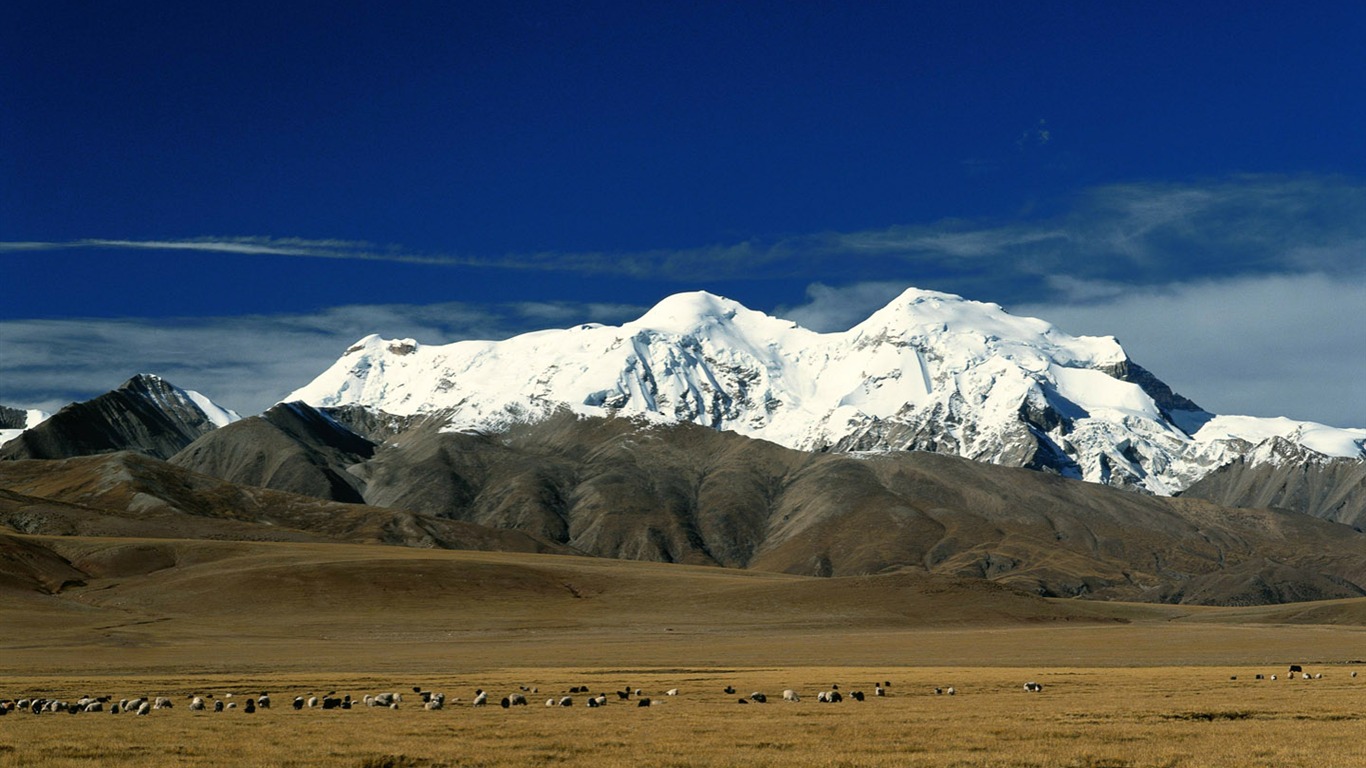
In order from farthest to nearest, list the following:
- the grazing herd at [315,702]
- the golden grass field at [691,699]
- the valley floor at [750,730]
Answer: the grazing herd at [315,702] < the golden grass field at [691,699] < the valley floor at [750,730]

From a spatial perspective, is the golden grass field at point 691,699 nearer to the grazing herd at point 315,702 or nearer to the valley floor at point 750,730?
the valley floor at point 750,730

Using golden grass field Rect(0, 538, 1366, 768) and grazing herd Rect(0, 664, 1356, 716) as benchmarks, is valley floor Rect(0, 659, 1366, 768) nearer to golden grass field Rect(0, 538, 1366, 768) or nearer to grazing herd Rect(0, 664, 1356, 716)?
golden grass field Rect(0, 538, 1366, 768)

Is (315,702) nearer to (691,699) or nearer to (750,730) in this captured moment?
(691,699)

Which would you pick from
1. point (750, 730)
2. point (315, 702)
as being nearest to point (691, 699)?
point (315, 702)

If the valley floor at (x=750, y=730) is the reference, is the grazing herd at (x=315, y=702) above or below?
below

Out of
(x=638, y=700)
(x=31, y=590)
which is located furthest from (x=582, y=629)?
(x=638, y=700)

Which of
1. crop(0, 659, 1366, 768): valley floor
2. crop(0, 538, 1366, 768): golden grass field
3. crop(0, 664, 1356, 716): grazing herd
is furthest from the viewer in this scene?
crop(0, 664, 1356, 716): grazing herd

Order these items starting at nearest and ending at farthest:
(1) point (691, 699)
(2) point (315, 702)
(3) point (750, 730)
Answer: (3) point (750, 730) < (2) point (315, 702) < (1) point (691, 699)

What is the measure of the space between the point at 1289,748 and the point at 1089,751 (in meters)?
6.00

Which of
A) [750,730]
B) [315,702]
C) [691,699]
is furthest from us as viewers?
[691,699]

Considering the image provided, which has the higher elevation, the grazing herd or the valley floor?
the valley floor

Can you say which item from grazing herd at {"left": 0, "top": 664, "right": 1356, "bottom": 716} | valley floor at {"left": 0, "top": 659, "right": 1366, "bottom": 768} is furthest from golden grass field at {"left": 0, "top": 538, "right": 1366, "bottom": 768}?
grazing herd at {"left": 0, "top": 664, "right": 1356, "bottom": 716}

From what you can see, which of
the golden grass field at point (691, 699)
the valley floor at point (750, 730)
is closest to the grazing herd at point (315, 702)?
the valley floor at point (750, 730)

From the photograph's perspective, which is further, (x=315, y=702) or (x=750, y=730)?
(x=315, y=702)
